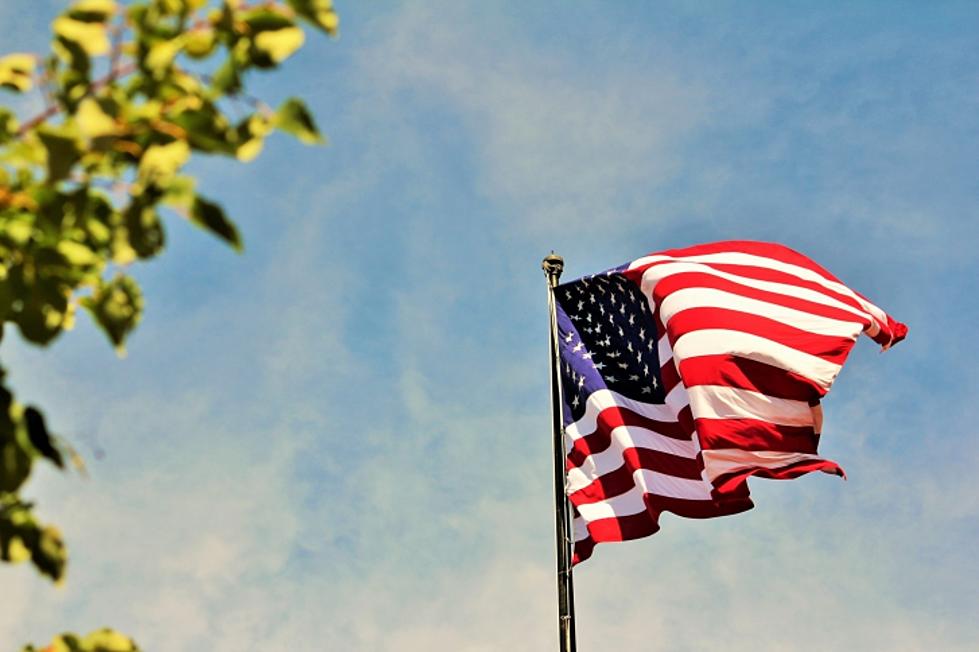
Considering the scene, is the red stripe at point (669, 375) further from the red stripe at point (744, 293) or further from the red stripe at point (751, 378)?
the red stripe at point (744, 293)

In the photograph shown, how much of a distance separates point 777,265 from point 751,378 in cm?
230

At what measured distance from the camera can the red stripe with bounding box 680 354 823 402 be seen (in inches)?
549

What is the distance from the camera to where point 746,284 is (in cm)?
1506

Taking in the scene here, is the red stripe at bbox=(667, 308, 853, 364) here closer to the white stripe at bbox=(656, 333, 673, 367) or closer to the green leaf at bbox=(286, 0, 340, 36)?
the white stripe at bbox=(656, 333, 673, 367)

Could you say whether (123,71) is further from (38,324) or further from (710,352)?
(710,352)

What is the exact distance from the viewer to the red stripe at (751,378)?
13938mm

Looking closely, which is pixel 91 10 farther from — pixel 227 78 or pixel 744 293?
pixel 744 293

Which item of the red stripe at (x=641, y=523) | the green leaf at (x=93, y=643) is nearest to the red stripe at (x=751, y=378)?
the red stripe at (x=641, y=523)

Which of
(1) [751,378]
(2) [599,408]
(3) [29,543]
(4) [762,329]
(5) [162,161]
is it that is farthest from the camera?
(2) [599,408]

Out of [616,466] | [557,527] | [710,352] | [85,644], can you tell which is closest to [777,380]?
[710,352]

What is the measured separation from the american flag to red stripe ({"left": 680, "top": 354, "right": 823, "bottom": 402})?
0.02 metres

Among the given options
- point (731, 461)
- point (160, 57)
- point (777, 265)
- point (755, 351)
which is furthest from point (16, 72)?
point (777, 265)

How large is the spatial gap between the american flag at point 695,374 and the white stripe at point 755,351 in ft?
0.05

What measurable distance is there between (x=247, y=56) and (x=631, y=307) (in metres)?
13.3
